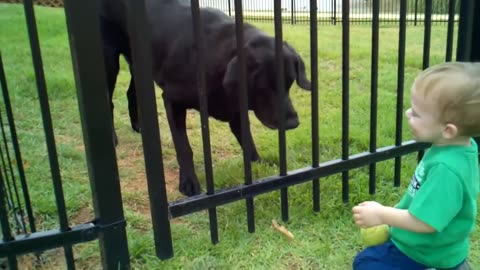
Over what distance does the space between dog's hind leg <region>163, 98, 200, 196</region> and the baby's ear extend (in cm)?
165

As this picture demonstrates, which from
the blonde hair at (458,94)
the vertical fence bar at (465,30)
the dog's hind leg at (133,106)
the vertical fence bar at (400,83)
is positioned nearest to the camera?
the blonde hair at (458,94)

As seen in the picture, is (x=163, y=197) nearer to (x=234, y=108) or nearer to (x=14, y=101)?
(x=234, y=108)

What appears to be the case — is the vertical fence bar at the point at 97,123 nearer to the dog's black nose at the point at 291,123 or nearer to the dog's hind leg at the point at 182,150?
the dog's hind leg at the point at 182,150

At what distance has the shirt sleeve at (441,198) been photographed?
1.57 meters

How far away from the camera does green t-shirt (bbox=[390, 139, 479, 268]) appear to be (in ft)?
5.17

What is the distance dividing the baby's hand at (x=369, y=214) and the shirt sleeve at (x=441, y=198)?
0.14 m

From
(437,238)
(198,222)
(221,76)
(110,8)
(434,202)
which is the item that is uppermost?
(110,8)

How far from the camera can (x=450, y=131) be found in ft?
5.09

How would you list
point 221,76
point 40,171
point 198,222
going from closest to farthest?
1. point 198,222
2. point 221,76
3. point 40,171

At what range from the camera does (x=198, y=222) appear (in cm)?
253

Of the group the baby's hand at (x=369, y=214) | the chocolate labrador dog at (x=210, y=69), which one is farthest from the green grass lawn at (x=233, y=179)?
the baby's hand at (x=369, y=214)

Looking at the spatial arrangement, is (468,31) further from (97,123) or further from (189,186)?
(97,123)

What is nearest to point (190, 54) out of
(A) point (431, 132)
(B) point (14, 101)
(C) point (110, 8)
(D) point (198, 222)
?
(C) point (110, 8)

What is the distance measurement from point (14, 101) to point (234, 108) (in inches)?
104
